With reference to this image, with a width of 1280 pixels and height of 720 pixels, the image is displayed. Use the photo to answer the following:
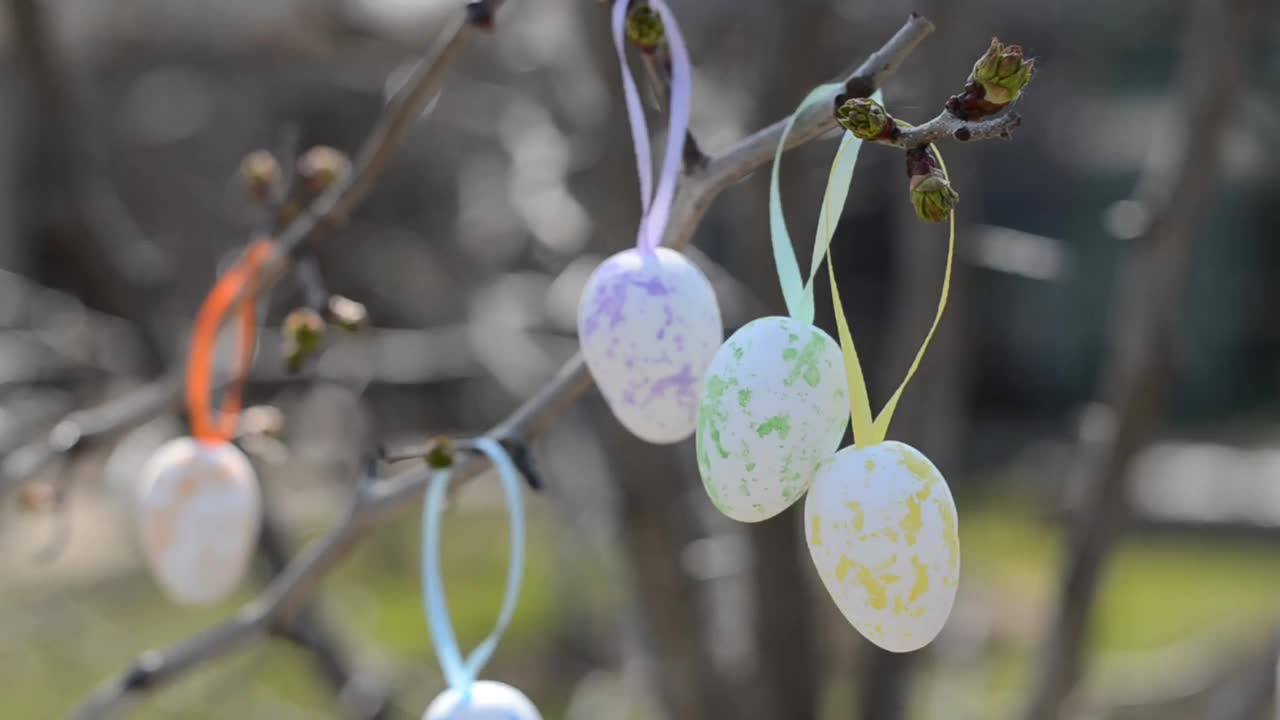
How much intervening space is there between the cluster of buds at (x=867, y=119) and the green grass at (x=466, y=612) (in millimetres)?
2106

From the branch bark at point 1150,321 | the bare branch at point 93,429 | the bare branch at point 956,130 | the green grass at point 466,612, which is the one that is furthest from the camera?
the green grass at point 466,612

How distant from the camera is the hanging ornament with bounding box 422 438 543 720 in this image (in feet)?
2.24

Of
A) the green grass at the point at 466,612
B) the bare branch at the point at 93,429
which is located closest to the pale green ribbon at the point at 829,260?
the bare branch at the point at 93,429

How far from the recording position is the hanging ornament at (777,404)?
53 centimetres

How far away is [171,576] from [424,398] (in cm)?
439

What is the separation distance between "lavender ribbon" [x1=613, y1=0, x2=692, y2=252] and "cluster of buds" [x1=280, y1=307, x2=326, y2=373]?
10.4 inches

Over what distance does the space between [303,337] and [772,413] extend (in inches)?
14.8

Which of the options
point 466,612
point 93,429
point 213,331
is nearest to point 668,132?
point 213,331

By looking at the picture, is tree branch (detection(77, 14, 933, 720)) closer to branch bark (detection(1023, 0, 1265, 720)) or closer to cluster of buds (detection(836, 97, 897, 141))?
cluster of buds (detection(836, 97, 897, 141))

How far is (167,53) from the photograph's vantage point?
385 cm

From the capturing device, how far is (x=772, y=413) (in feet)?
1.72

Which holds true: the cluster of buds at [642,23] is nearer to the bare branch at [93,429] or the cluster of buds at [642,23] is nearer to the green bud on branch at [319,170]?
the green bud on branch at [319,170]

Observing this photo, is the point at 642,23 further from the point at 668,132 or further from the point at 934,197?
the point at 934,197

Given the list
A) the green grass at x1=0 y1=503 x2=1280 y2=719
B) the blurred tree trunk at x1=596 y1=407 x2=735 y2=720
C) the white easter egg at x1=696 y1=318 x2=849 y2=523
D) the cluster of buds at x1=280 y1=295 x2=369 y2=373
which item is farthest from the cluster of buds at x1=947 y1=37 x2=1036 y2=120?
the green grass at x1=0 y1=503 x2=1280 y2=719
